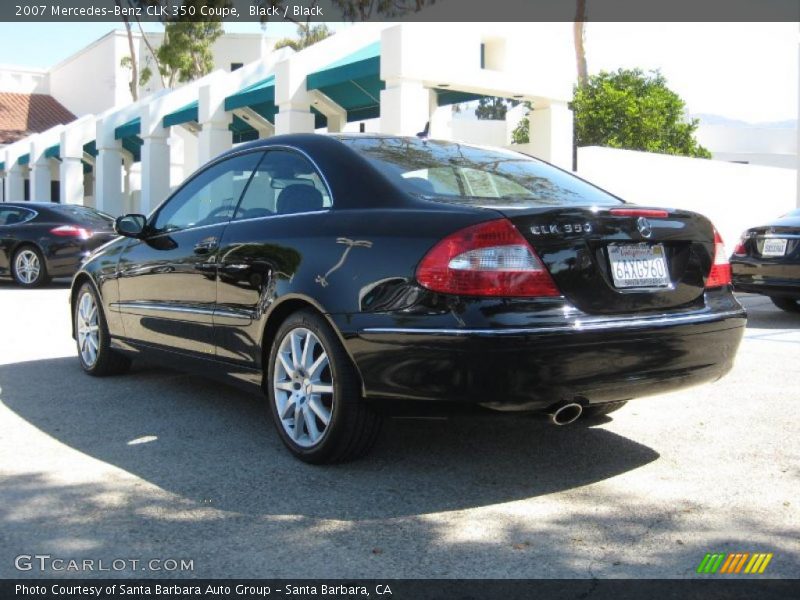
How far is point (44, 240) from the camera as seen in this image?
13.8 metres

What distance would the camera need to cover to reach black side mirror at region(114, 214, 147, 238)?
545 cm

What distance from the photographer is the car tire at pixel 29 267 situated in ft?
45.4

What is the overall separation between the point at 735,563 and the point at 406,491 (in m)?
1.31

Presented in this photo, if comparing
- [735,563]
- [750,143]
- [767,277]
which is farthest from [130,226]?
[750,143]

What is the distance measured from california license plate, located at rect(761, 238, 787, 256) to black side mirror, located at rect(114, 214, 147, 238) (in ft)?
21.8

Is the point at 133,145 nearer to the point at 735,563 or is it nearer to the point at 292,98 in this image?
the point at 292,98

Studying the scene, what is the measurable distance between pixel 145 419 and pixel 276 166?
62.8 inches

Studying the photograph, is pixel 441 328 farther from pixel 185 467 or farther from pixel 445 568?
pixel 185 467

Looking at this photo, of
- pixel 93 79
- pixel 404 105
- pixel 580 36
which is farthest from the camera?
pixel 93 79

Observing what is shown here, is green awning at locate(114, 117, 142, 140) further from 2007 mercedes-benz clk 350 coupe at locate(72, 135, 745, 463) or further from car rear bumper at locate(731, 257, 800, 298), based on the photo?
2007 mercedes-benz clk 350 coupe at locate(72, 135, 745, 463)

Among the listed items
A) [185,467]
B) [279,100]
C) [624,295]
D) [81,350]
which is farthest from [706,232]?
[279,100]

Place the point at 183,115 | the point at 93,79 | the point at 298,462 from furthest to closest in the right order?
the point at 93,79
the point at 183,115
the point at 298,462

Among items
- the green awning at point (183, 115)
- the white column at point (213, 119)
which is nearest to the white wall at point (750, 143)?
the green awning at point (183, 115)

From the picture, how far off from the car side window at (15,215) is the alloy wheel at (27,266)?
50cm
